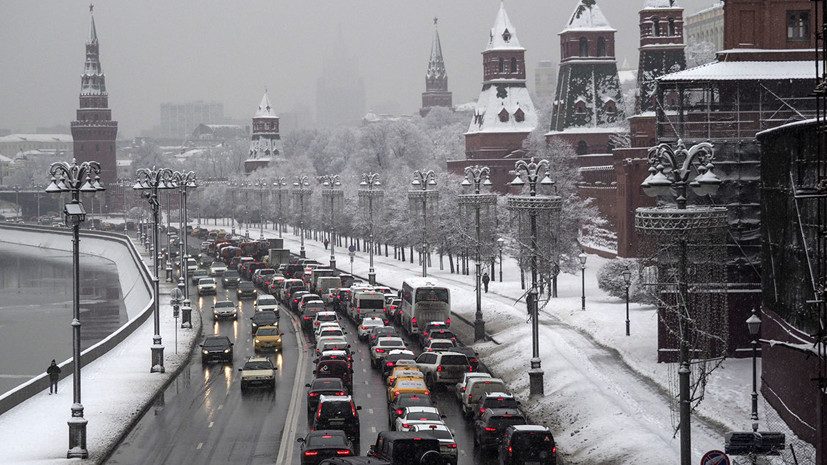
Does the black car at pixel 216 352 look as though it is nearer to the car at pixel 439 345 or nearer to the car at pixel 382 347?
the car at pixel 382 347

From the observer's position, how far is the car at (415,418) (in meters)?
28.0

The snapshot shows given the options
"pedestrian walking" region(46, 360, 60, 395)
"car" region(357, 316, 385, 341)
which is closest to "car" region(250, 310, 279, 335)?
"car" region(357, 316, 385, 341)

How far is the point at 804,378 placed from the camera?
92.3 feet

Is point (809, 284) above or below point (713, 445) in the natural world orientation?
above

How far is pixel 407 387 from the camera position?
34.0m

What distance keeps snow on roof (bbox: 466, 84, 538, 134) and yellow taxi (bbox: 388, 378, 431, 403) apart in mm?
91713

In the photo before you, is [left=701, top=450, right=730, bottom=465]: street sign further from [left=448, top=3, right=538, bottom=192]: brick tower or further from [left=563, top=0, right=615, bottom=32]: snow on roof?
[left=448, top=3, right=538, bottom=192]: brick tower

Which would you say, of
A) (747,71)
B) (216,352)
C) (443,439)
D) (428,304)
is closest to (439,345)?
(428,304)

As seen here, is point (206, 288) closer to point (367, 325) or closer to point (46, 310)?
point (46, 310)

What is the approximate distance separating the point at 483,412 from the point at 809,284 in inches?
335

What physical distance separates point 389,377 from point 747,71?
18.0 meters

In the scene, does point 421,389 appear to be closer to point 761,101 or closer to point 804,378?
point 804,378

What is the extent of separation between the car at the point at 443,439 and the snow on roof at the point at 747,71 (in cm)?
1950

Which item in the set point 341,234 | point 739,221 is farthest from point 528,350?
point 341,234
